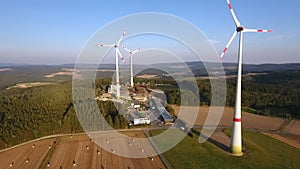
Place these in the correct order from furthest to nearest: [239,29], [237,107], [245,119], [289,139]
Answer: [245,119], [289,139], [239,29], [237,107]

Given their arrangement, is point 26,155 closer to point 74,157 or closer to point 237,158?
point 74,157

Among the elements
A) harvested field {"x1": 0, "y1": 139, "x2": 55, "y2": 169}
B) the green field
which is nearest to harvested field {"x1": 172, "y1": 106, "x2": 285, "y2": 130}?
the green field

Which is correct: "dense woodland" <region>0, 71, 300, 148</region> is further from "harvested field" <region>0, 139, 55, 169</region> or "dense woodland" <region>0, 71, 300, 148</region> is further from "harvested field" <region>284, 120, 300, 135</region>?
"harvested field" <region>284, 120, 300, 135</region>

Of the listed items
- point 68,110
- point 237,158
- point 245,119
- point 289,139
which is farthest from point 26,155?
point 245,119

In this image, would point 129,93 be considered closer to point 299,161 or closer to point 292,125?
point 292,125

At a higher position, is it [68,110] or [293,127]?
[68,110]

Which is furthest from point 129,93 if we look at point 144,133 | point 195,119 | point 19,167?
point 19,167
